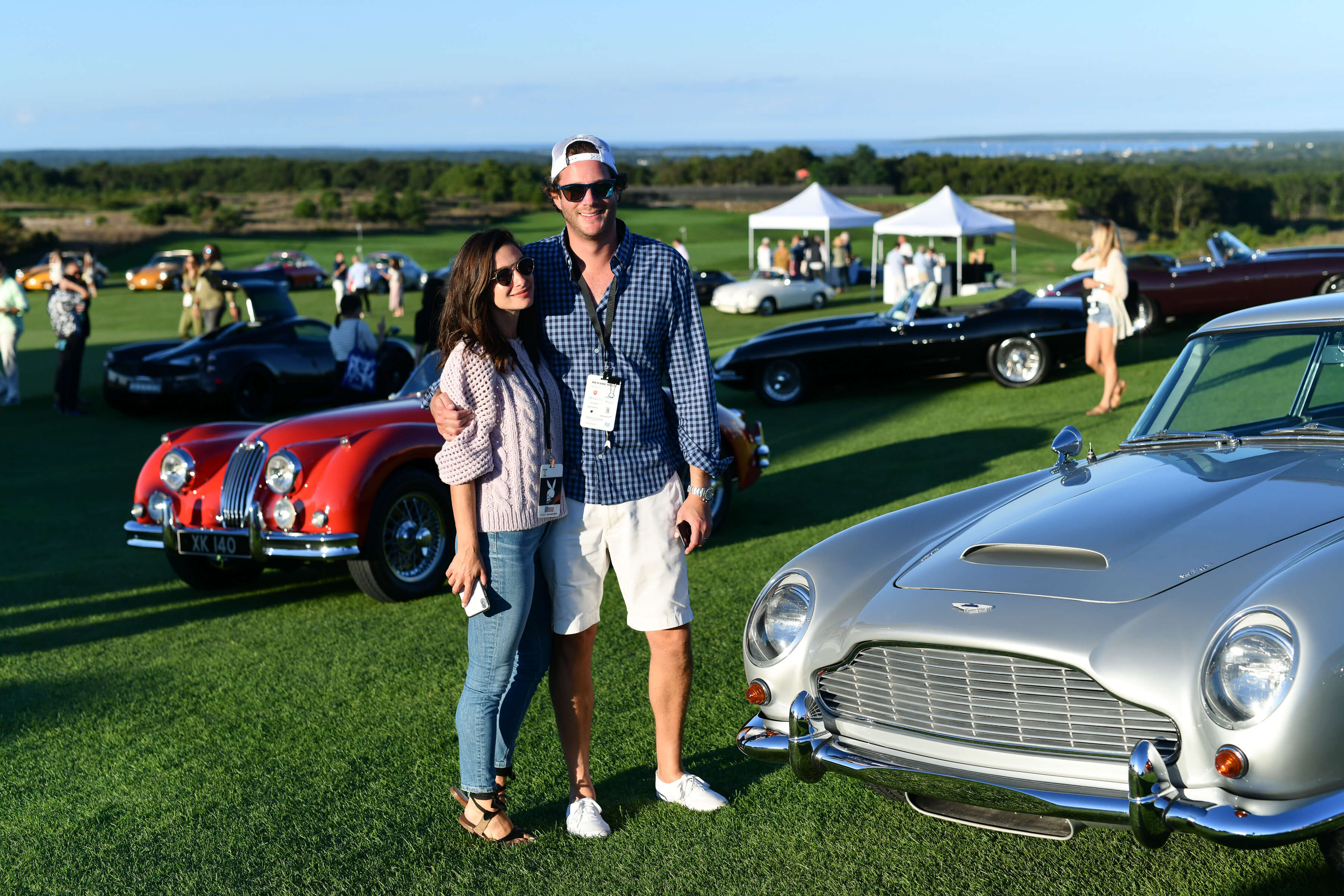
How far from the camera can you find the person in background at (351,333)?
40.1 ft

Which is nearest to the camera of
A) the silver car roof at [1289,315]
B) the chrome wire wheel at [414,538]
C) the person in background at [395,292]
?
the silver car roof at [1289,315]

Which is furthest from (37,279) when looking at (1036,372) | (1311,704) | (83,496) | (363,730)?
(1311,704)

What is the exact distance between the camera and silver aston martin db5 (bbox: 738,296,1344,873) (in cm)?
284

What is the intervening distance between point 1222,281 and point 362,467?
1311 centimetres

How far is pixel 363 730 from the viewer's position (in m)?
4.81

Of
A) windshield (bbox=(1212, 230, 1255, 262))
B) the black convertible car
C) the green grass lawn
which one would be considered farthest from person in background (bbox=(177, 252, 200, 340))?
windshield (bbox=(1212, 230, 1255, 262))

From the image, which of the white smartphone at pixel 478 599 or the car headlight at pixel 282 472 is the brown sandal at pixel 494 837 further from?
the car headlight at pixel 282 472

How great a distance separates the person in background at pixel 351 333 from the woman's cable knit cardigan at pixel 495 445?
8.46m

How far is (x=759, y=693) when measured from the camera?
12.1ft

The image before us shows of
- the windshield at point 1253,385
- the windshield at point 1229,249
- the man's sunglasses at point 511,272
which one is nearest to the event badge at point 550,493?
the man's sunglasses at point 511,272

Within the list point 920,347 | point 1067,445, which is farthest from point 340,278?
point 1067,445

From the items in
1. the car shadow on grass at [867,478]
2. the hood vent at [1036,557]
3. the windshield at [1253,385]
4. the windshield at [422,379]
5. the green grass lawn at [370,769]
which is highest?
the windshield at [1253,385]

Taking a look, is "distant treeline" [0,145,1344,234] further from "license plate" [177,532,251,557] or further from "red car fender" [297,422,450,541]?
"license plate" [177,532,251,557]

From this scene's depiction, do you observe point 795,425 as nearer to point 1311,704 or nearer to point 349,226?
point 1311,704
